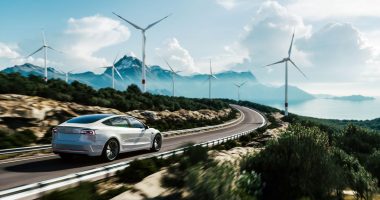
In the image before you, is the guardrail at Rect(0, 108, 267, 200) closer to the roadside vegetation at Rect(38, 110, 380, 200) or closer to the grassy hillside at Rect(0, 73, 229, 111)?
the roadside vegetation at Rect(38, 110, 380, 200)

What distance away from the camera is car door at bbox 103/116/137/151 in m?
14.8

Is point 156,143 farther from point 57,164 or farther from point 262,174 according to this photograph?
point 262,174

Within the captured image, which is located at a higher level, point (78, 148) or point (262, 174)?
point (78, 148)

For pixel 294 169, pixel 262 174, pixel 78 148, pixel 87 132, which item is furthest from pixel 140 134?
pixel 294 169

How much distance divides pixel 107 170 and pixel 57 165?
9.12 ft

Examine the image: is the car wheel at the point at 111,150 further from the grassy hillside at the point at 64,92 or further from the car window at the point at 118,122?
the grassy hillside at the point at 64,92

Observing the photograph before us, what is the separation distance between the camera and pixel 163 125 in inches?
1545

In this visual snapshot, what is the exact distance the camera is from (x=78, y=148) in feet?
44.6

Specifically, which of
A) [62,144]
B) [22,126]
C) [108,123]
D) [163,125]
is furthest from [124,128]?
[163,125]

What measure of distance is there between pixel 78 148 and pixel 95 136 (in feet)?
2.03

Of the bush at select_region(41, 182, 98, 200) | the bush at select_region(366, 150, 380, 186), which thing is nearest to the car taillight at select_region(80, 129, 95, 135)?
the bush at select_region(41, 182, 98, 200)

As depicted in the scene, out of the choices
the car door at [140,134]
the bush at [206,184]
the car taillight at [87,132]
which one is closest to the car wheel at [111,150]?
the car taillight at [87,132]

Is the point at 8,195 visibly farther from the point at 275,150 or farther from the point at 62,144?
the point at 275,150

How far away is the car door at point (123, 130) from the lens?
1477 cm
